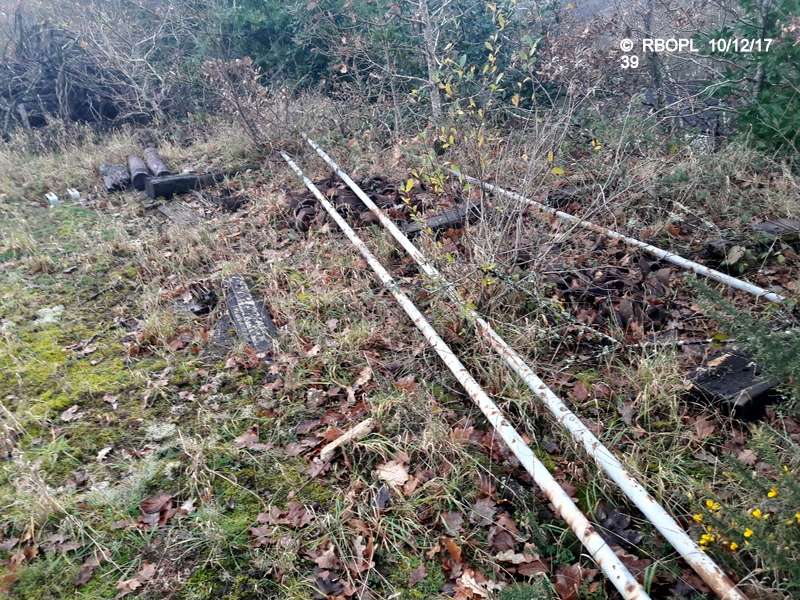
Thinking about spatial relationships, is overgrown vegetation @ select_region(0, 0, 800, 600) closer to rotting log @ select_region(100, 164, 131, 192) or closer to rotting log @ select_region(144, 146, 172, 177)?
rotting log @ select_region(100, 164, 131, 192)

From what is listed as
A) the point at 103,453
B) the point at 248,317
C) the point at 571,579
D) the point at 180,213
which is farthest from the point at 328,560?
the point at 180,213

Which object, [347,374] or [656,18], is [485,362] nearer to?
[347,374]

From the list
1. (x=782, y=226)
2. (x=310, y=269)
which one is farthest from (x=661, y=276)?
(x=310, y=269)

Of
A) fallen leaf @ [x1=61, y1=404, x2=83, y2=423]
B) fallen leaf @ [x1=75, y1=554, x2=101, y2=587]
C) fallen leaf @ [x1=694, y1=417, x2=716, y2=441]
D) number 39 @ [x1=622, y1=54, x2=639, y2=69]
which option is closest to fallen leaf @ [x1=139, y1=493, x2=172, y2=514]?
fallen leaf @ [x1=75, y1=554, x2=101, y2=587]

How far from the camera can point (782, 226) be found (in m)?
4.91

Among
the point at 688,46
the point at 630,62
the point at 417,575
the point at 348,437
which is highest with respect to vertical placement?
the point at 688,46

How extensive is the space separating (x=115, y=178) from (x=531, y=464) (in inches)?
325

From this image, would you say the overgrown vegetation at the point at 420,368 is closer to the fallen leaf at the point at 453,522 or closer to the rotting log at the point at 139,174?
the fallen leaf at the point at 453,522

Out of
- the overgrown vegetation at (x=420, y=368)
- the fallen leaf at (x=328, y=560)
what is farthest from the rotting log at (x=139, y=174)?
the fallen leaf at (x=328, y=560)

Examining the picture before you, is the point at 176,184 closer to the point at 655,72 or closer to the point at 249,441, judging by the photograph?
the point at 249,441

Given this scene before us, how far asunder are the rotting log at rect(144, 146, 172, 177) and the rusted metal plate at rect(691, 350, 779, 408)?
8089 millimetres

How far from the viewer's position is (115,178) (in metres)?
8.69

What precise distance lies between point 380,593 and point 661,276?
11.1 feet

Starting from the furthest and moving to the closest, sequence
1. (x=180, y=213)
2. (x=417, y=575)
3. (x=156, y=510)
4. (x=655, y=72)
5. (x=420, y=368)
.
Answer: (x=655, y=72)
(x=180, y=213)
(x=420, y=368)
(x=156, y=510)
(x=417, y=575)
